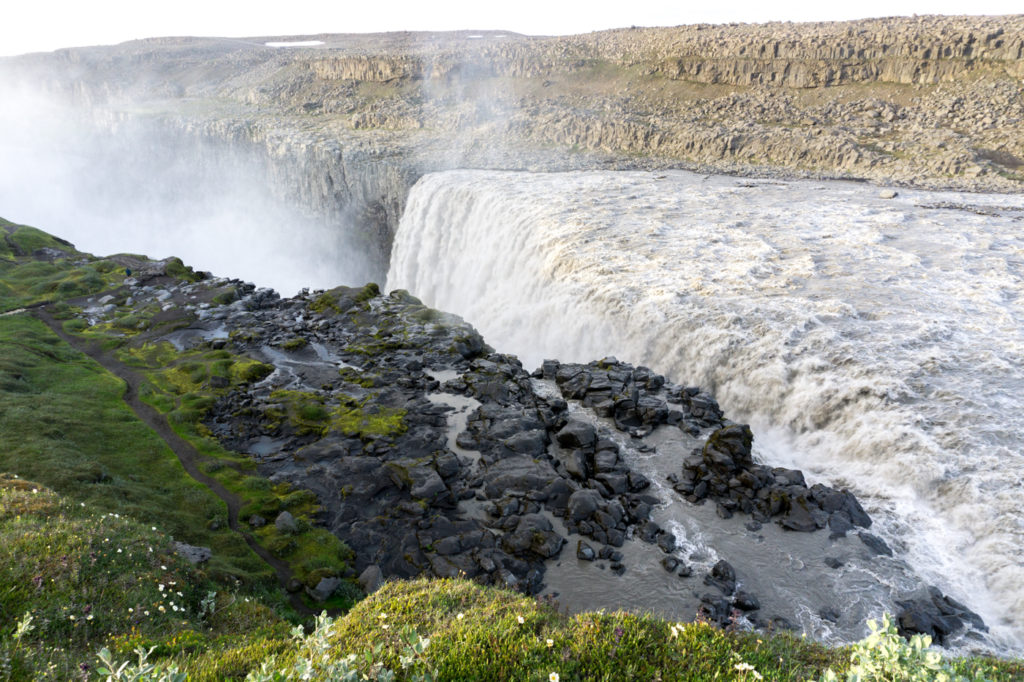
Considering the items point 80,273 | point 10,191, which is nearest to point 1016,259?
point 80,273

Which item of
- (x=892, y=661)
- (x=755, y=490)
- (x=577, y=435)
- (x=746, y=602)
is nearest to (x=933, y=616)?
(x=746, y=602)

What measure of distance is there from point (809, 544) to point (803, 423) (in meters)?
6.61

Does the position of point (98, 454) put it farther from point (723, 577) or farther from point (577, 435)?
point (723, 577)

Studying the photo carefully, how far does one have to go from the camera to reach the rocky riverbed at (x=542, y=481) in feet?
52.4

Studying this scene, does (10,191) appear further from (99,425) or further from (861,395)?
(861,395)

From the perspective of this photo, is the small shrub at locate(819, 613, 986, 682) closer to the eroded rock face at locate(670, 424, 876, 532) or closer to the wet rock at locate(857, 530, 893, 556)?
the wet rock at locate(857, 530, 893, 556)

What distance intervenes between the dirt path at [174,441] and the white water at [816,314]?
17.4 meters

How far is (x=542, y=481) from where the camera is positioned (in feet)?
66.8

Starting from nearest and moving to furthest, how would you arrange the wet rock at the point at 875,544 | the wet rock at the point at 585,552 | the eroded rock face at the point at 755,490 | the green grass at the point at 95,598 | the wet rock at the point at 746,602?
1. the green grass at the point at 95,598
2. the wet rock at the point at 746,602
3. the wet rock at the point at 875,544
4. the wet rock at the point at 585,552
5. the eroded rock face at the point at 755,490

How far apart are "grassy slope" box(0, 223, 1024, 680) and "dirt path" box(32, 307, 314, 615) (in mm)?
628

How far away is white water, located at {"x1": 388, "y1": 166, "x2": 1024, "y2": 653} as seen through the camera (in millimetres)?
17672

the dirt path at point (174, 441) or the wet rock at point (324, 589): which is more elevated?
the wet rock at point (324, 589)

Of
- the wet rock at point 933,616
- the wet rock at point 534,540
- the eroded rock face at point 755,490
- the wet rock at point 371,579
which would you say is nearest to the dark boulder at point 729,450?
the eroded rock face at point 755,490

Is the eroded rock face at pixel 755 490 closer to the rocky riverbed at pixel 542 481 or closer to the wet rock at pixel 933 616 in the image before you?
the rocky riverbed at pixel 542 481
